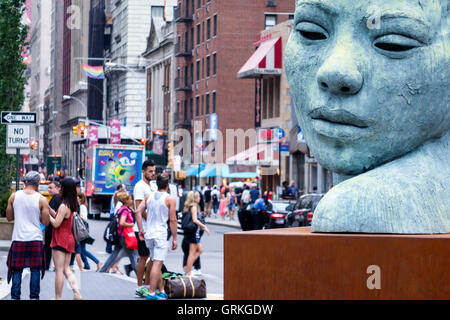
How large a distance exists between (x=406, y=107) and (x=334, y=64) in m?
0.44

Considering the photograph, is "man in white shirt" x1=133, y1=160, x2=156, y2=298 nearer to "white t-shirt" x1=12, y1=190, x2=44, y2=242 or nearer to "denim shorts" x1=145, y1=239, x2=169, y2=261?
"denim shorts" x1=145, y1=239, x2=169, y2=261

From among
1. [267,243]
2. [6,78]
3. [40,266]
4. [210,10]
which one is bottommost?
[40,266]

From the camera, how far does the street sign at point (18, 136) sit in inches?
801

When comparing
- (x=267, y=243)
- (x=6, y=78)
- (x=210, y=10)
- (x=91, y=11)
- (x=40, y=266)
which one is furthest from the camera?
(x=91, y=11)

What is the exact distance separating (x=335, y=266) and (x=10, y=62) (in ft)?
86.1

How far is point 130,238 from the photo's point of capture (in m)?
16.0

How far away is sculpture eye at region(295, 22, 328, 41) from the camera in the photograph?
17.0 feet

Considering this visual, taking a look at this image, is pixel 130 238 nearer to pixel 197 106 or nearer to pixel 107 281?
pixel 107 281

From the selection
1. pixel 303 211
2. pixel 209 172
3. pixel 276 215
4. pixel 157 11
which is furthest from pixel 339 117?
pixel 157 11

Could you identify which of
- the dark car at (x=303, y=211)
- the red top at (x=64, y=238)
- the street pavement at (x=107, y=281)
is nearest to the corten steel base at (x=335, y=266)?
the red top at (x=64, y=238)

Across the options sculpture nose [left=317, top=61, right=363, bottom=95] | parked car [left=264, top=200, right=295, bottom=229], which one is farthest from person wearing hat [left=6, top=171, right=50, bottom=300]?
parked car [left=264, top=200, right=295, bottom=229]
